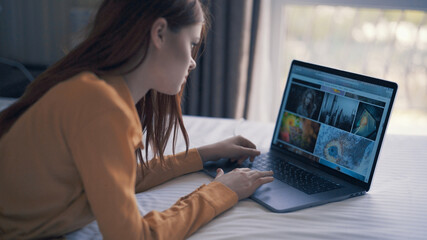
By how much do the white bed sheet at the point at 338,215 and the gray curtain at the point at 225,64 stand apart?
4.01ft

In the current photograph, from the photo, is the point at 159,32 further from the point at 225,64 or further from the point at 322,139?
the point at 225,64

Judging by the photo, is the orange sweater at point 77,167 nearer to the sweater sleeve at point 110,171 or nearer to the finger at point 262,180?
the sweater sleeve at point 110,171

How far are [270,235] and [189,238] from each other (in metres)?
0.17

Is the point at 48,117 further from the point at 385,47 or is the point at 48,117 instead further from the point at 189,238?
the point at 385,47

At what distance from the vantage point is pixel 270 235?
900mm

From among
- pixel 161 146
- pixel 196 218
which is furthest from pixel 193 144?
pixel 196 218

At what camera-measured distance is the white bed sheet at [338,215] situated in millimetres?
906

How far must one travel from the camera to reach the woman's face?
2.95 ft

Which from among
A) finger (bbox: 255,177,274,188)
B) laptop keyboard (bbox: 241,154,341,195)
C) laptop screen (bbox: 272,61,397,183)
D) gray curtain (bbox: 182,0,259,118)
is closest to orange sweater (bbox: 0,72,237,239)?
finger (bbox: 255,177,274,188)

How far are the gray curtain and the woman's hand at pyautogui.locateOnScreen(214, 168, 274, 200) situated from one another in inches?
54.4

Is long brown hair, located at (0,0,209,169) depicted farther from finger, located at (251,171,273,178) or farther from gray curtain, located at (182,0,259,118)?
gray curtain, located at (182,0,259,118)

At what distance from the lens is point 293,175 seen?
1.17 metres

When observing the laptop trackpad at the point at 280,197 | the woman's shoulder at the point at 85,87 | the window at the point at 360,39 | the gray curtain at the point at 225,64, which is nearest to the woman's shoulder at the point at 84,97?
the woman's shoulder at the point at 85,87

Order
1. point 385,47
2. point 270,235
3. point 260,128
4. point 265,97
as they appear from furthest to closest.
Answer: point 265,97
point 385,47
point 260,128
point 270,235
